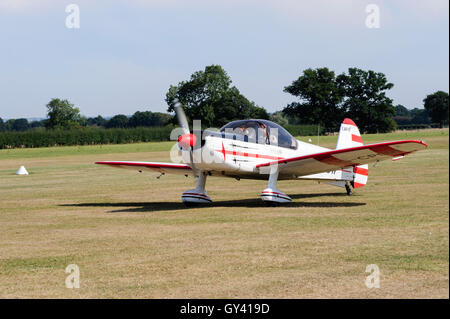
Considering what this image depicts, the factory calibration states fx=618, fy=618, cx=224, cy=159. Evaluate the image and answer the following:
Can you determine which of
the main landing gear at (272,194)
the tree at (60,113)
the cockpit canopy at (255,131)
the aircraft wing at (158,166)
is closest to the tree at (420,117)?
the tree at (60,113)

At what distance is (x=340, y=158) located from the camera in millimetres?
14148

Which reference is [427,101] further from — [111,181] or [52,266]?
[52,266]

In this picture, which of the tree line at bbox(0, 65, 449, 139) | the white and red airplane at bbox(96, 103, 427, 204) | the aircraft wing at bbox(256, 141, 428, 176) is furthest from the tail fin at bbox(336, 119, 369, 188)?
the tree line at bbox(0, 65, 449, 139)

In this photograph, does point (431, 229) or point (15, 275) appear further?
point (431, 229)

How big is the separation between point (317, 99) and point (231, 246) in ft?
338

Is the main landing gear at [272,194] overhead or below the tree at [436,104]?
below

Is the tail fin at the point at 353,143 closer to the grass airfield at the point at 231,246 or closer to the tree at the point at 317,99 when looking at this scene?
the grass airfield at the point at 231,246

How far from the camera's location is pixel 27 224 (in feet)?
41.7

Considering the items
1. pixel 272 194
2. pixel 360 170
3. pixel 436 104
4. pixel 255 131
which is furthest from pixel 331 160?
pixel 436 104

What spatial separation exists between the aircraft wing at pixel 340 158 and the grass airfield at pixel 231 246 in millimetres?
897

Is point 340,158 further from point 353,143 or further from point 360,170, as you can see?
point 353,143

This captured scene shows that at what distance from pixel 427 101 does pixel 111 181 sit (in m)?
130

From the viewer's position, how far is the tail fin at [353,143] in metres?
17.1
